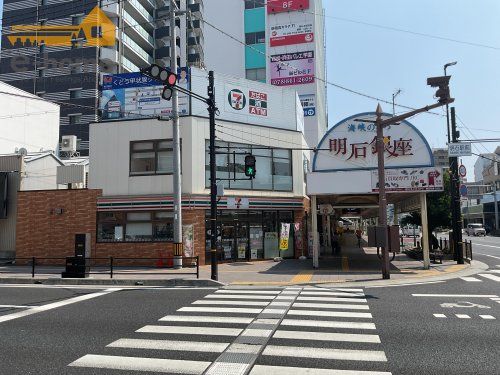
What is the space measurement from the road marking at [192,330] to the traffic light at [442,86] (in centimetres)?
1051

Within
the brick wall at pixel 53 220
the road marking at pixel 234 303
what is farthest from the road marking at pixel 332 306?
the brick wall at pixel 53 220

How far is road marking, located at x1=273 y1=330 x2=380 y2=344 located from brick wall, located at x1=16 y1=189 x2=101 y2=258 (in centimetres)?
1749

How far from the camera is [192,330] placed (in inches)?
342

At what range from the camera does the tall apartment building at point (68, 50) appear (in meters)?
54.2

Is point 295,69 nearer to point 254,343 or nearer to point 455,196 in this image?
point 455,196

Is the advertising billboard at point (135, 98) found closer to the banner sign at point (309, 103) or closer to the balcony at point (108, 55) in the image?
the banner sign at point (309, 103)

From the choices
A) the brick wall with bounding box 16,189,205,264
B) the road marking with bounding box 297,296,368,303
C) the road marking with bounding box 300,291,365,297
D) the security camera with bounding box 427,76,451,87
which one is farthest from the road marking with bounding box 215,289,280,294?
the security camera with bounding box 427,76,451,87

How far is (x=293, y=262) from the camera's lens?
76.3ft

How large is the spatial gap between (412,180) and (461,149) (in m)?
3.38

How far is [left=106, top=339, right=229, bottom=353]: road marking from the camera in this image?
7.30 metres

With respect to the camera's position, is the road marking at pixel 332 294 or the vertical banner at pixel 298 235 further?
the vertical banner at pixel 298 235

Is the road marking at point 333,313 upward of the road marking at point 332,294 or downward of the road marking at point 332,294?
upward

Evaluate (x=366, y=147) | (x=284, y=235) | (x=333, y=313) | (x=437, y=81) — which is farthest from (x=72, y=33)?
(x=333, y=313)

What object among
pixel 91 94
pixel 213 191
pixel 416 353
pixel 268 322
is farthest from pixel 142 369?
pixel 91 94
